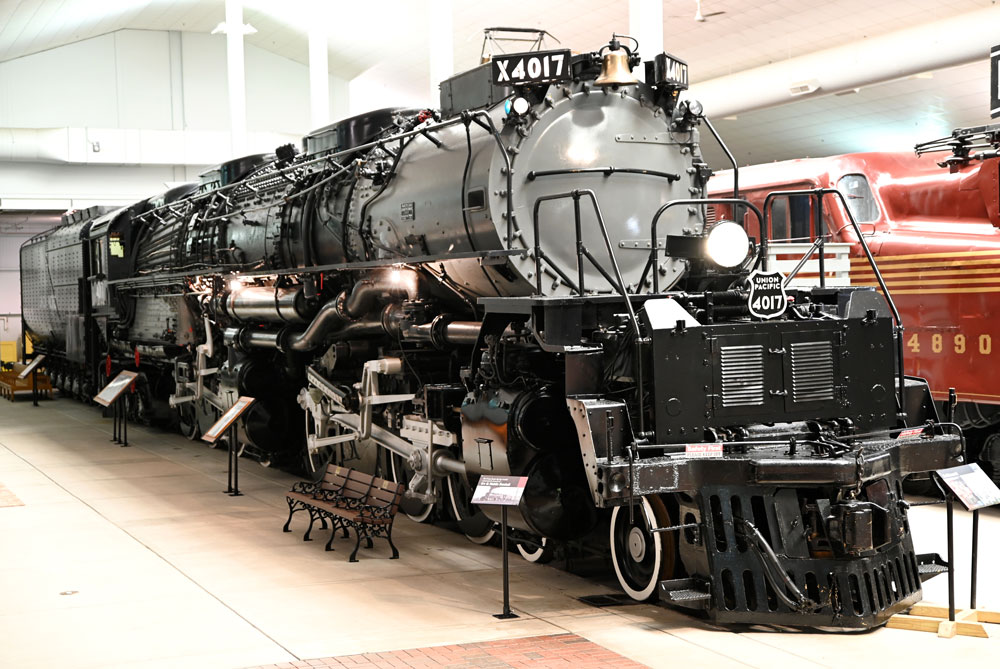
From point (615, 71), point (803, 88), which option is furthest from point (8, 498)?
point (803, 88)

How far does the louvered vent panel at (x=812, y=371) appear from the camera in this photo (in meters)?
6.65

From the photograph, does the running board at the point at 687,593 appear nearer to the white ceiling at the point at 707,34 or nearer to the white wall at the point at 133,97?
the white ceiling at the point at 707,34

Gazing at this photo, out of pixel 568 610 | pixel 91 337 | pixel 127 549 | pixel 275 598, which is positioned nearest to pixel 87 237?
pixel 91 337

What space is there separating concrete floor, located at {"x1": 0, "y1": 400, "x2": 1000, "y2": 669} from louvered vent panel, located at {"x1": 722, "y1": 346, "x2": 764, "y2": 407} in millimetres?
1327

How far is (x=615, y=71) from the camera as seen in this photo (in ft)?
24.3

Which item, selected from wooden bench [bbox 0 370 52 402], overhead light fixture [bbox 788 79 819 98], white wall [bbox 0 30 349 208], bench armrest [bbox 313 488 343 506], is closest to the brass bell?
bench armrest [bbox 313 488 343 506]

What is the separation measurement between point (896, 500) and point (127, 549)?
5.72 m

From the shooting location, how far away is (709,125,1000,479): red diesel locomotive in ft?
32.0

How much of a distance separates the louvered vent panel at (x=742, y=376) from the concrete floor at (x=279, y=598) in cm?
133

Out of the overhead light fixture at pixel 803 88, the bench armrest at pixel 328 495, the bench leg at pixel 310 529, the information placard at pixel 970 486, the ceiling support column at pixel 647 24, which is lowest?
the bench leg at pixel 310 529

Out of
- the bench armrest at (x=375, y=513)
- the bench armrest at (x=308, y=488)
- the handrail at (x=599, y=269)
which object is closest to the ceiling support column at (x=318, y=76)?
the bench armrest at (x=308, y=488)

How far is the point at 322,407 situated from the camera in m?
10.5

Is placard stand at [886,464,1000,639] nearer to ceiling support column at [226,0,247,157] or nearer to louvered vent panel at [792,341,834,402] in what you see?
louvered vent panel at [792,341,834,402]

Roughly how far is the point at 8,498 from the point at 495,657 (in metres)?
7.31
